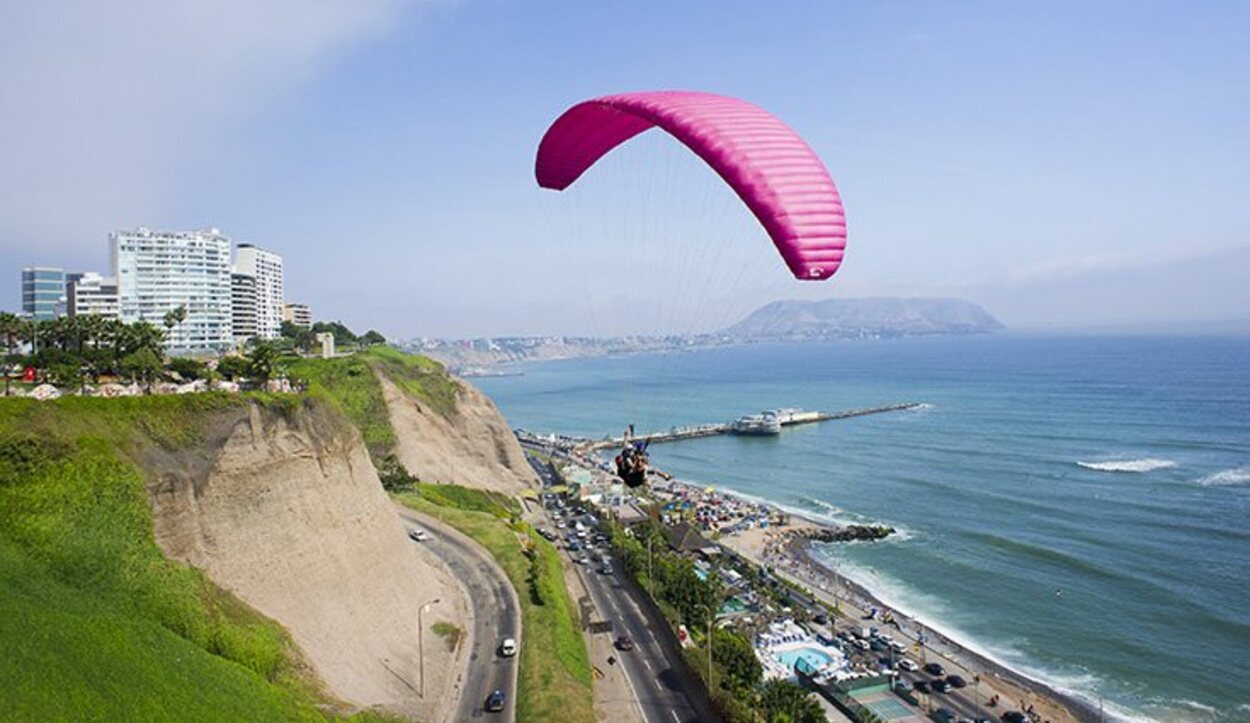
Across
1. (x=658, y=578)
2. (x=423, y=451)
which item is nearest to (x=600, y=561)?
(x=658, y=578)

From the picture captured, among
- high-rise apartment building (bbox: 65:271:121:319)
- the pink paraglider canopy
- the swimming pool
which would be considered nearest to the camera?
the pink paraglider canopy

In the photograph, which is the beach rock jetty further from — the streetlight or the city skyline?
the city skyline

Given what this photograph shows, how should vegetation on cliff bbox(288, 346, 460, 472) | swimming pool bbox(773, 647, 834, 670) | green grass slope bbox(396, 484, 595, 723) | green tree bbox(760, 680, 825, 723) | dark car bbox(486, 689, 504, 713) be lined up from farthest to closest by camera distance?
vegetation on cliff bbox(288, 346, 460, 472), swimming pool bbox(773, 647, 834, 670), green tree bbox(760, 680, 825, 723), green grass slope bbox(396, 484, 595, 723), dark car bbox(486, 689, 504, 713)

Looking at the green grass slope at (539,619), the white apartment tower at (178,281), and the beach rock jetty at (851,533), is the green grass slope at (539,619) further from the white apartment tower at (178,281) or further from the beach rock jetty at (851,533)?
the white apartment tower at (178,281)

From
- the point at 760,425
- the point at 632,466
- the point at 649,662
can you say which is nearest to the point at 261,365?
the point at 649,662

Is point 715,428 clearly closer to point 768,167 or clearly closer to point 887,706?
point 887,706

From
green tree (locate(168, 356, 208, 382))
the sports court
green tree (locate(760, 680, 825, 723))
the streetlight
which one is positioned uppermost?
green tree (locate(168, 356, 208, 382))

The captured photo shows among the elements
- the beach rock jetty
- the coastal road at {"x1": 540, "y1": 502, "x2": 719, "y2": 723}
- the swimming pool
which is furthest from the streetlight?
the beach rock jetty

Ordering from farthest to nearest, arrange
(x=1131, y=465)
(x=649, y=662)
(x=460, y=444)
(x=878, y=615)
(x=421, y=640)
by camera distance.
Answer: (x=460, y=444)
(x=1131, y=465)
(x=878, y=615)
(x=649, y=662)
(x=421, y=640)
